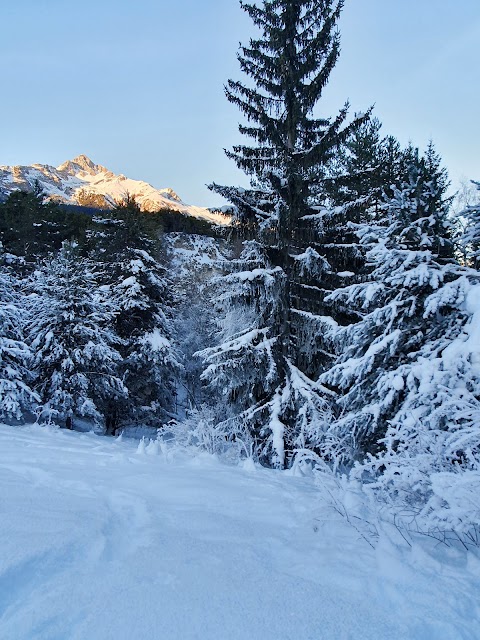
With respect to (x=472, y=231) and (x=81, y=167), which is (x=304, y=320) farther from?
(x=81, y=167)

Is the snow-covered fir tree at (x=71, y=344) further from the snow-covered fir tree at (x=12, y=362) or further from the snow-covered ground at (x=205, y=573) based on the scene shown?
the snow-covered ground at (x=205, y=573)

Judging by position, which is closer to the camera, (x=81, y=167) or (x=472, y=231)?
(x=472, y=231)

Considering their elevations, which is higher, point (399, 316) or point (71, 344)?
point (399, 316)

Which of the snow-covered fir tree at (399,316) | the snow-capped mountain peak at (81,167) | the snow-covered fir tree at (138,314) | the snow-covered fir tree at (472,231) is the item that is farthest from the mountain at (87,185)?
the snow-covered fir tree at (472,231)

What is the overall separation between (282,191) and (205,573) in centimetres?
883

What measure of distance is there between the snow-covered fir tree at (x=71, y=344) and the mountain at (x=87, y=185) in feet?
237

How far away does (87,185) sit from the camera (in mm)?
128000

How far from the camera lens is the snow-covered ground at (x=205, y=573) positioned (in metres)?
1.56

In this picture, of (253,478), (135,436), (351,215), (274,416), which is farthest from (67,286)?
(253,478)

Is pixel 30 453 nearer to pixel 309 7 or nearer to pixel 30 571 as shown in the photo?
pixel 30 571

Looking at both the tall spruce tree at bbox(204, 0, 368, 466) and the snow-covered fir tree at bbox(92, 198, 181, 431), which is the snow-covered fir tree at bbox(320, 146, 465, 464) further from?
the snow-covered fir tree at bbox(92, 198, 181, 431)

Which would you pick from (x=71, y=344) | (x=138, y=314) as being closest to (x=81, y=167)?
(x=138, y=314)

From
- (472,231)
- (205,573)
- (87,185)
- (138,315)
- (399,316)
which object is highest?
(87,185)

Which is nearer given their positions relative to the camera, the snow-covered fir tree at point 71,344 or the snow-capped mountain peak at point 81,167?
the snow-covered fir tree at point 71,344
